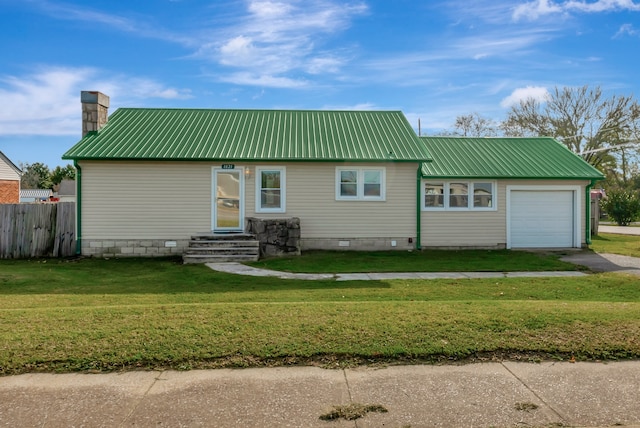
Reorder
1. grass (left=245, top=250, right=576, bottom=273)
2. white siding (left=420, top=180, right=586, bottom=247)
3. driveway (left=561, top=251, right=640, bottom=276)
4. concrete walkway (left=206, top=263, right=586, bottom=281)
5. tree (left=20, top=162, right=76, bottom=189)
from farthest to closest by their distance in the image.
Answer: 1. tree (left=20, top=162, right=76, bottom=189)
2. white siding (left=420, top=180, right=586, bottom=247)
3. grass (left=245, top=250, right=576, bottom=273)
4. driveway (left=561, top=251, right=640, bottom=276)
5. concrete walkway (left=206, top=263, right=586, bottom=281)

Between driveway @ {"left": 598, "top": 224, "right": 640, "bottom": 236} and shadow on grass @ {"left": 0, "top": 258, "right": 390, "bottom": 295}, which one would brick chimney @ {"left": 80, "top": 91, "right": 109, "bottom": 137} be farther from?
driveway @ {"left": 598, "top": 224, "right": 640, "bottom": 236}

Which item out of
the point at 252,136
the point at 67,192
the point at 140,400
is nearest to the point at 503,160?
the point at 252,136

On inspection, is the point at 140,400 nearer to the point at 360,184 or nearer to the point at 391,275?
the point at 391,275

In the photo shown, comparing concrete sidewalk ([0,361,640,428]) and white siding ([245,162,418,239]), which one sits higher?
white siding ([245,162,418,239])

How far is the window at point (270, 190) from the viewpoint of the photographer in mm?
14891

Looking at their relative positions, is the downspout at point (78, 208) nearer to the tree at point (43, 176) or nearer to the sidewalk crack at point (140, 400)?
the sidewalk crack at point (140, 400)

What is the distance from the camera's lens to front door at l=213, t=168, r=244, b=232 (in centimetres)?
1477

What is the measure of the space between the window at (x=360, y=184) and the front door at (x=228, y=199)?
10.4ft

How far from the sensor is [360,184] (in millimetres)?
15086

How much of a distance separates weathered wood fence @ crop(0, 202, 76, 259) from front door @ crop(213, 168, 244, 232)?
451 centimetres

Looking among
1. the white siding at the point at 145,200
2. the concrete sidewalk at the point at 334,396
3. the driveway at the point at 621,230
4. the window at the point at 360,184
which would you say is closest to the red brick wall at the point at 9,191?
the white siding at the point at 145,200

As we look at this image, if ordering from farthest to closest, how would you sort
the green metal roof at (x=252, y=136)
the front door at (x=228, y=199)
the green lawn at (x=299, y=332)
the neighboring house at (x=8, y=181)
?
the neighboring house at (x=8, y=181) → the front door at (x=228, y=199) → the green metal roof at (x=252, y=136) → the green lawn at (x=299, y=332)

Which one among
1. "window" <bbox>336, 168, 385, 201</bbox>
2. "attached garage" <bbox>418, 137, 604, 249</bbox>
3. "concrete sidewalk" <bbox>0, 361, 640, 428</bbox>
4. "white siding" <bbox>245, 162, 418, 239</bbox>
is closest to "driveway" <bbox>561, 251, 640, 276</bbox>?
"attached garage" <bbox>418, 137, 604, 249</bbox>

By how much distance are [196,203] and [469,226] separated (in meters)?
9.09
